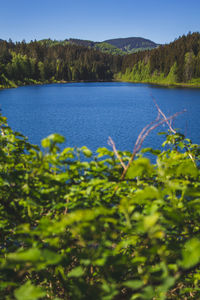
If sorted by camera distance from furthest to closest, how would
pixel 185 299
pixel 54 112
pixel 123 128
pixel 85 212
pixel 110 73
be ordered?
1. pixel 110 73
2. pixel 54 112
3. pixel 123 128
4. pixel 185 299
5. pixel 85 212

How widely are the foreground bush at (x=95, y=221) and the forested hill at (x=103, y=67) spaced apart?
7945 centimetres

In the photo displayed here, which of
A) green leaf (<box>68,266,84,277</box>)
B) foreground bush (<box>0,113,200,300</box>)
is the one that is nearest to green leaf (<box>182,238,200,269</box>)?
foreground bush (<box>0,113,200,300</box>)

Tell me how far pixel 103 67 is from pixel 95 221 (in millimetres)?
154587

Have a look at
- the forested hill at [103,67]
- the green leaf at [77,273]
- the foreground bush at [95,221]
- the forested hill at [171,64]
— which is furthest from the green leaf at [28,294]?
the forested hill at [171,64]

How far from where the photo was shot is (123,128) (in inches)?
1045

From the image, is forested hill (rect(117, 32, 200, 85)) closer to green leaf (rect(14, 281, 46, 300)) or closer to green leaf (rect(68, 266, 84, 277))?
green leaf (rect(68, 266, 84, 277))

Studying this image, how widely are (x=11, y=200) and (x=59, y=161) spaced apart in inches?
23.1

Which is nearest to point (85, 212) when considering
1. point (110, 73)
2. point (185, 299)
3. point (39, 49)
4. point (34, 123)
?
point (185, 299)

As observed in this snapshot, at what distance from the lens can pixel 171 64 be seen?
99438mm

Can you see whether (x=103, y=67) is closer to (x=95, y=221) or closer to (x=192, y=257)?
(x=95, y=221)

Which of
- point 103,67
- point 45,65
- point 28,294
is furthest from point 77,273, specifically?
point 103,67

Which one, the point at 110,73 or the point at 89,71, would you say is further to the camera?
the point at 110,73

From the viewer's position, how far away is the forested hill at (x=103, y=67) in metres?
89.3

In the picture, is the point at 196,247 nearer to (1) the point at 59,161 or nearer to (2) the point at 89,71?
(1) the point at 59,161
